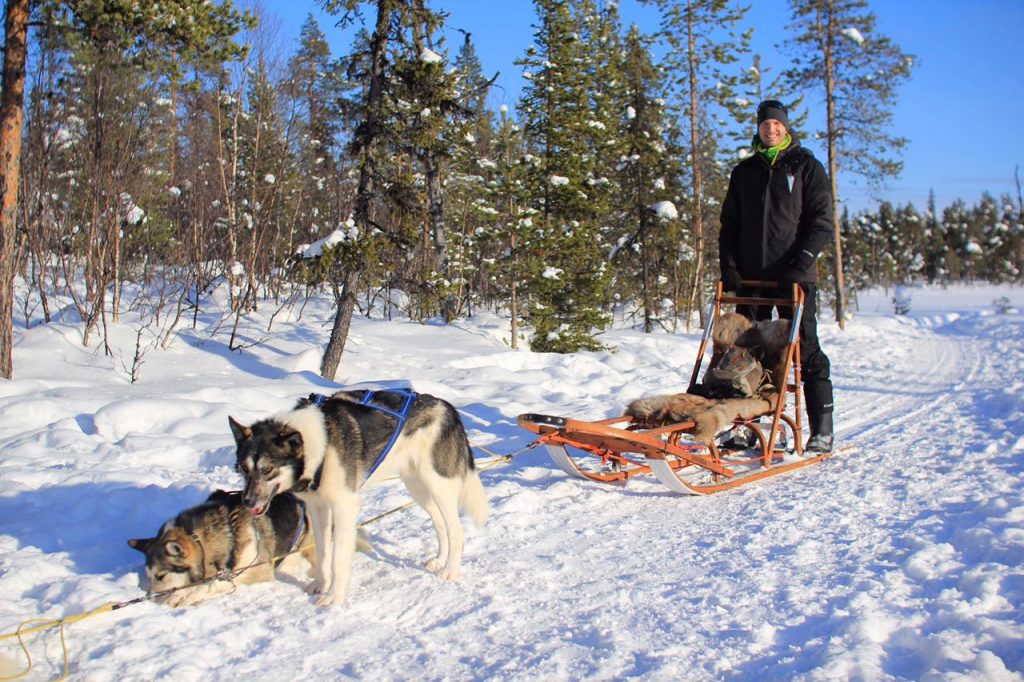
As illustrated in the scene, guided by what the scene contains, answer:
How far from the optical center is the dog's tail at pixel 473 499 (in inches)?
156

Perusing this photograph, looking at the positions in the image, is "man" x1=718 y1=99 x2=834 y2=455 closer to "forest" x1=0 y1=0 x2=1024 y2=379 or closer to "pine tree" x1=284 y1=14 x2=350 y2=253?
"forest" x1=0 y1=0 x2=1024 y2=379

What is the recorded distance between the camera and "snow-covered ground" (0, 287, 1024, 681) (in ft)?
9.28

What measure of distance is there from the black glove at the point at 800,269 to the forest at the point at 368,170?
18.8 ft

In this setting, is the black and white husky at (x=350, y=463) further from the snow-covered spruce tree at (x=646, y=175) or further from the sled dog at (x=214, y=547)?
the snow-covered spruce tree at (x=646, y=175)

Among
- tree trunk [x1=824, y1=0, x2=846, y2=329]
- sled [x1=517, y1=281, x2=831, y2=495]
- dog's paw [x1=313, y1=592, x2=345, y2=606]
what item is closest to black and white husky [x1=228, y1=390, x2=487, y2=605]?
dog's paw [x1=313, y1=592, x2=345, y2=606]

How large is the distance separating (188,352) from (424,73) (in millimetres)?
5315

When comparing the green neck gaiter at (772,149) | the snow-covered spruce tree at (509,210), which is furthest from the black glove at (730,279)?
the snow-covered spruce tree at (509,210)

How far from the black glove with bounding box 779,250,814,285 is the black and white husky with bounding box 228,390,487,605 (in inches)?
129

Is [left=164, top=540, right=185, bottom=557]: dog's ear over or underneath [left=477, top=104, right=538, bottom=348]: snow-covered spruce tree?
underneath

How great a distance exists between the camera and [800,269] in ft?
19.1

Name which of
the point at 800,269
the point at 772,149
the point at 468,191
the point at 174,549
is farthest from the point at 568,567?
the point at 468,191

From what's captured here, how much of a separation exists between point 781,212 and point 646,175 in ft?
51.2

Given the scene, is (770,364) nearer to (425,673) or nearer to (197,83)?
(425,673)

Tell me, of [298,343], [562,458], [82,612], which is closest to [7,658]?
[82,612]
